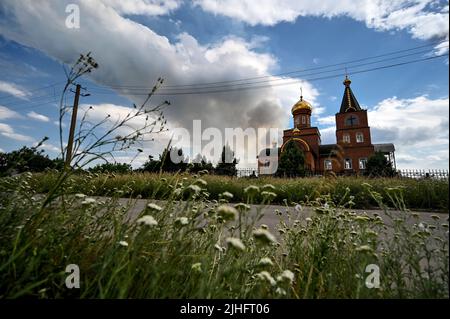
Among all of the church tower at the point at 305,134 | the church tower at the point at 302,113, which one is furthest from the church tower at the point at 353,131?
the church tower at the point at 302,113

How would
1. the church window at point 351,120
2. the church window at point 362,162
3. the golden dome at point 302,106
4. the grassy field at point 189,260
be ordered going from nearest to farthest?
the grassy field at point 189,260 → the church window at point 362,162 → the church window at point 351,120 → the golden dome at point 302,106

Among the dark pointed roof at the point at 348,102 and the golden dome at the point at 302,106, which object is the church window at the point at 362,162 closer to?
the dark pointed roof at the point at 348,102

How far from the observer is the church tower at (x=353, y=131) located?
126 feet

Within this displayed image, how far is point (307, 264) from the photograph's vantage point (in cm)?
188

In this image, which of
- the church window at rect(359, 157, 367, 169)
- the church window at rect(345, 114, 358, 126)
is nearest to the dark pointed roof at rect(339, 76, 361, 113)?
the church window at rect(345, 114, 358, 126)

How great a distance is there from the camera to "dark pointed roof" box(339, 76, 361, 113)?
135ft

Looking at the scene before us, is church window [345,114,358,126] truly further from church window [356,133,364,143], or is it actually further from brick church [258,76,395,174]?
church window [356,133,364,143]

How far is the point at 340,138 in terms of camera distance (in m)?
40.3

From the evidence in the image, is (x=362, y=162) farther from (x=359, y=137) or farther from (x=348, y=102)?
(x=348, y=102)

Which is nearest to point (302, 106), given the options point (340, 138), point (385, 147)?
point (340, 138)

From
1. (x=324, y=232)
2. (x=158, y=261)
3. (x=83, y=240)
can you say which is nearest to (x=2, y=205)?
(x=83, y=240)

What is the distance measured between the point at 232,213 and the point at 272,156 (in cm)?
4351

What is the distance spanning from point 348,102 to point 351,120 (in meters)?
3.44
